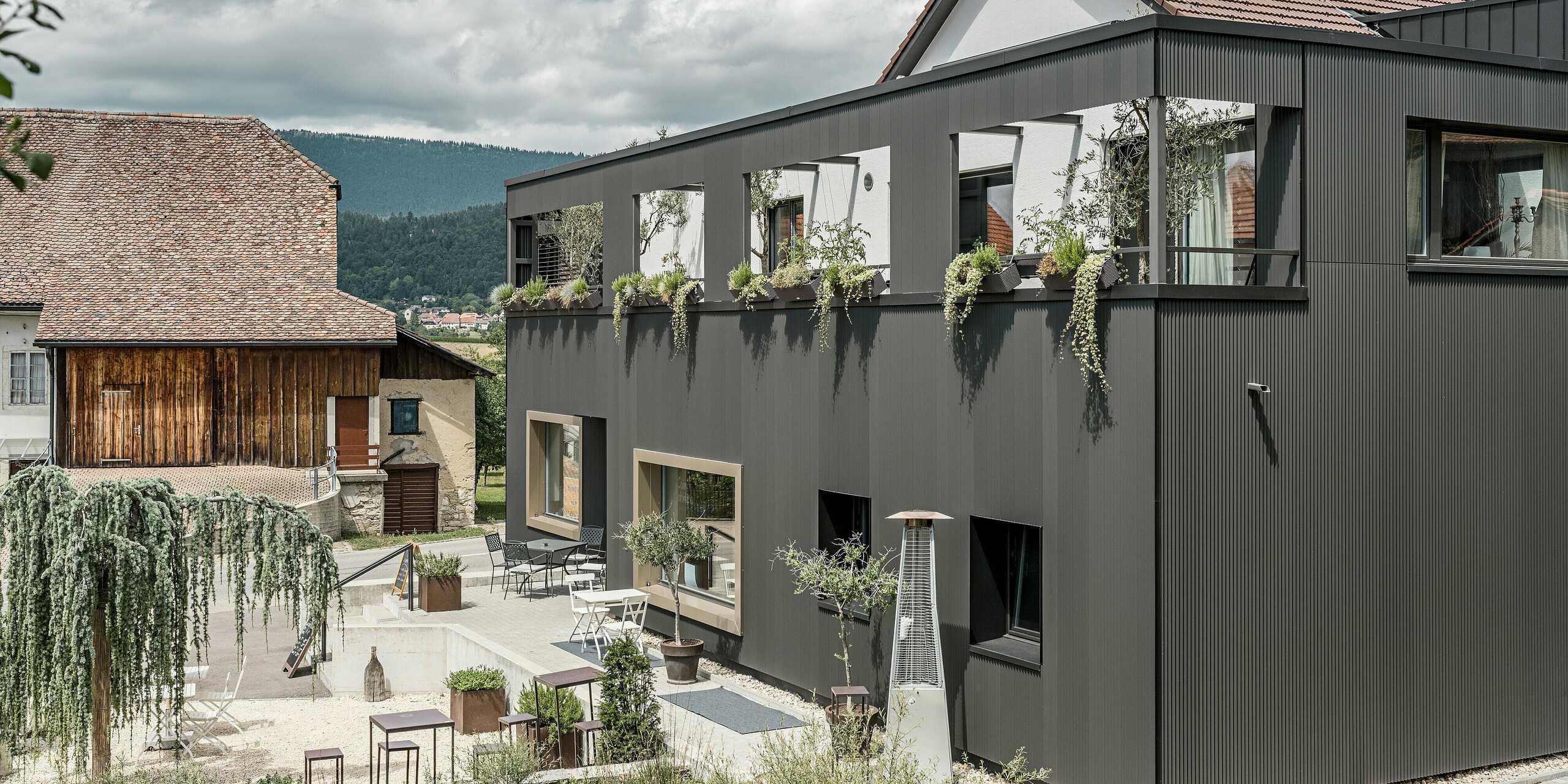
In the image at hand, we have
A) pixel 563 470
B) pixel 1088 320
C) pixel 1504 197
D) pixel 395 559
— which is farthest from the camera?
pixel 395 559

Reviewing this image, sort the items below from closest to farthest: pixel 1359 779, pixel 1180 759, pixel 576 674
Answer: pixel 1180 759 < pixel 1359 779 < pixel 576 674

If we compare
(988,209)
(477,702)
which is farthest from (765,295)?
(477,702)

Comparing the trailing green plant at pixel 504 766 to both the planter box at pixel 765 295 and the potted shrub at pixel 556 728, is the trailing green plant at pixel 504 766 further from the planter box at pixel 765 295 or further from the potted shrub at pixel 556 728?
the planter box at pixel 765 295

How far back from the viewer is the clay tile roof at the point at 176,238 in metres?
29.3

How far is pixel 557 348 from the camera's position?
19.0 meters

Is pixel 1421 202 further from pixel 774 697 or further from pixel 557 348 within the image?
pixel 557 348

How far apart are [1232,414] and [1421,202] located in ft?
9.52

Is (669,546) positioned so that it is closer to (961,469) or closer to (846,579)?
(846,579)

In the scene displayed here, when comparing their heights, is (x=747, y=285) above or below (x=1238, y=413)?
above

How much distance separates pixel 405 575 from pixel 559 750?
331 inches

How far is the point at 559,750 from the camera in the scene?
11492 mm

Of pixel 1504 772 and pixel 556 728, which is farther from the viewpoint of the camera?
pixel 556 728

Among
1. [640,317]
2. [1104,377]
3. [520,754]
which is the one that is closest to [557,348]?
[640,317]

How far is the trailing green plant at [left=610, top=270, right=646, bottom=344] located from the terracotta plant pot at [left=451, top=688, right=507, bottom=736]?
5195mm
